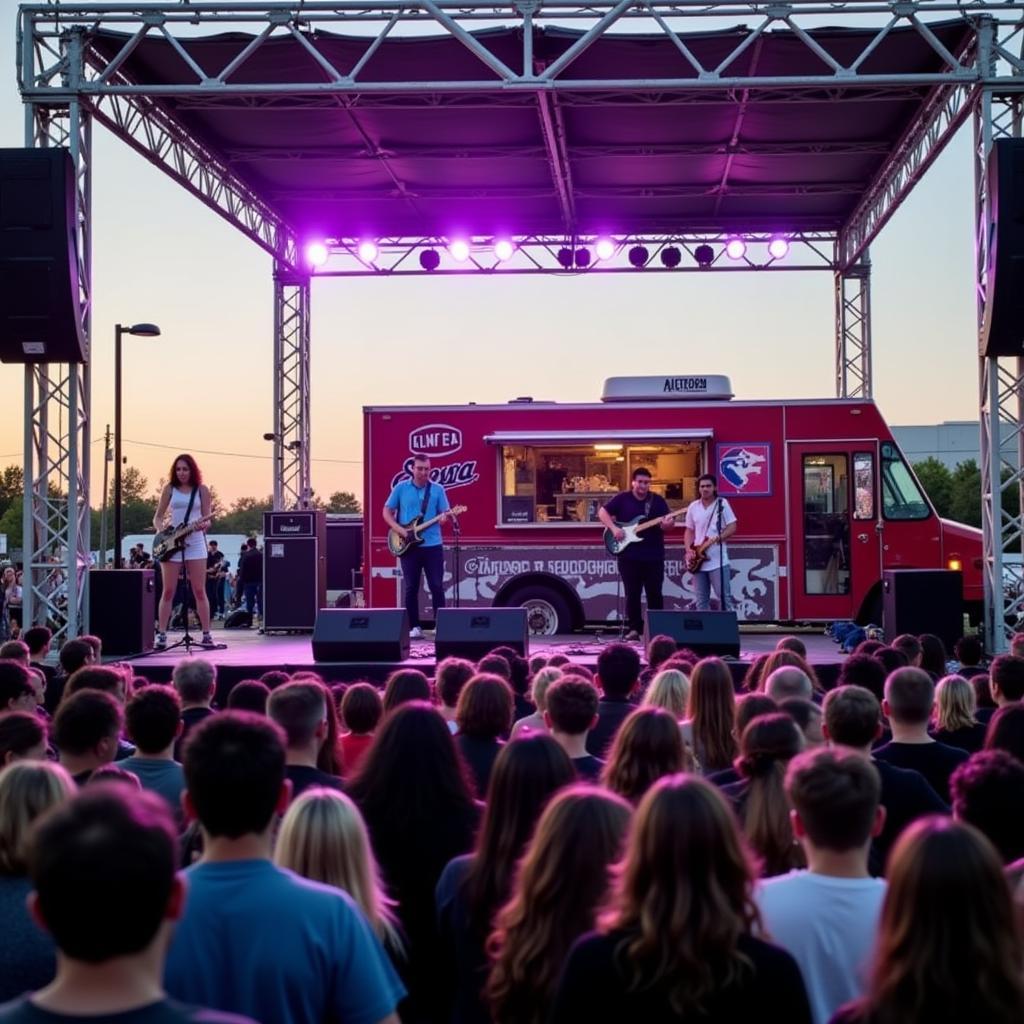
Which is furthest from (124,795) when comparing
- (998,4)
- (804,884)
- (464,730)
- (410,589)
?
(998,4)

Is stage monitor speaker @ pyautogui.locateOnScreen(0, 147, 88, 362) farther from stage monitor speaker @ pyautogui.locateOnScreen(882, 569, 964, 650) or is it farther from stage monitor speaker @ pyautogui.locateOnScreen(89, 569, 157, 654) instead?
stage monitor speaker @ pyautogui.locateOnScreen(882, 569, 964, 650)

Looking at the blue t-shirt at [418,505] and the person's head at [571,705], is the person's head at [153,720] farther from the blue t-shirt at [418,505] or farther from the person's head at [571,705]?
the blue t-shirt at [418,505]

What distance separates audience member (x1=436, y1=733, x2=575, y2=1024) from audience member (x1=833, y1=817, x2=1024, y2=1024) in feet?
4.22

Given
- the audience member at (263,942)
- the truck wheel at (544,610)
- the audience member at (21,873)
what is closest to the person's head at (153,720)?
the audience member at (21,873)

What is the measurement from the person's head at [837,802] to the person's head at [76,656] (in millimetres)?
6101

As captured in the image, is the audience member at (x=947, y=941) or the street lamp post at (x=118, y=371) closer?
the audience member at (x=947, y=941)

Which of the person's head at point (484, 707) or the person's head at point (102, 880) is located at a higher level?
the person's head at point (102, 880)

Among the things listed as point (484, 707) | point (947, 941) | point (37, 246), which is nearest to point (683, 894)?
point (947, 941)

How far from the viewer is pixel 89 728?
164 inches

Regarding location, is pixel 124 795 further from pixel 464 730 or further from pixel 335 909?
pixel 464 730

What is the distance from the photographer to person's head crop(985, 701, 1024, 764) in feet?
14.2

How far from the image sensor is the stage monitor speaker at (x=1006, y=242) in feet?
35.4

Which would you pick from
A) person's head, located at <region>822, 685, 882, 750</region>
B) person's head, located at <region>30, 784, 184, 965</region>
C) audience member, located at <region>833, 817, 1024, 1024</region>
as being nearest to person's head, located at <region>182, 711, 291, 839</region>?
person's head, located at <region>30, 784, 184, 965</region>

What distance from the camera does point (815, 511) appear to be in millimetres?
14078
